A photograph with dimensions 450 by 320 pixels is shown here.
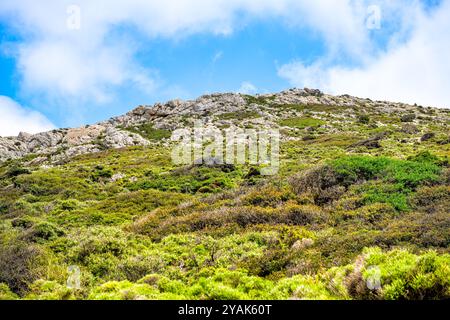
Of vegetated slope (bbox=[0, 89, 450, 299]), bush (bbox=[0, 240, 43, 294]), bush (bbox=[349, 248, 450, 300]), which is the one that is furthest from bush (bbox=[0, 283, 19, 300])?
bush (bbox=[349, 248, 450, 300])

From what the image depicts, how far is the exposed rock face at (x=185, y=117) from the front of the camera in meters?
67.8

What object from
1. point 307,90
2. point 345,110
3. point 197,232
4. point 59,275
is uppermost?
point 307,90

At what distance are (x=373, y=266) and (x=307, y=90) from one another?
4387 inches

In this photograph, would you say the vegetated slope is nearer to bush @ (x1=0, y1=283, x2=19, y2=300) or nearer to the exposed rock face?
bush @ (x1=0, y1=283, x2=19, y2=300)

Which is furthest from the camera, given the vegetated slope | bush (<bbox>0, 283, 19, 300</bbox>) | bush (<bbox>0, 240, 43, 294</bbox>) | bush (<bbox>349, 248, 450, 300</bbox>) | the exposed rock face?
the exposed rock face

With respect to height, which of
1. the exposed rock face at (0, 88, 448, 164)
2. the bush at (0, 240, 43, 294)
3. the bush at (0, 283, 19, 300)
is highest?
the exposed rock face at (0, 88, 448, 164)

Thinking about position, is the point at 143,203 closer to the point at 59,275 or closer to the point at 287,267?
the point at 59,275

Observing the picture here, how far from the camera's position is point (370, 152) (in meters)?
33.3

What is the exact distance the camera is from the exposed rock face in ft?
222

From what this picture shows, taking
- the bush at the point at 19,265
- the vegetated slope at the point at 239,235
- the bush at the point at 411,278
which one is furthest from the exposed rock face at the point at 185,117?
the bush at the point at 19,265

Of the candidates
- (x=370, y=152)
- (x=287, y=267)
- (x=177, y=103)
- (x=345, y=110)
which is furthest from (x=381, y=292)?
(x=177, y=103)

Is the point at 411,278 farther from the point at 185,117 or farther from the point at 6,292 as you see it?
the point at 185,117

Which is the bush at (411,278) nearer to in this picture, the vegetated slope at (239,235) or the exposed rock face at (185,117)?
the vegetated slope at (239,235)

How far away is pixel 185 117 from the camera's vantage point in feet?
284
